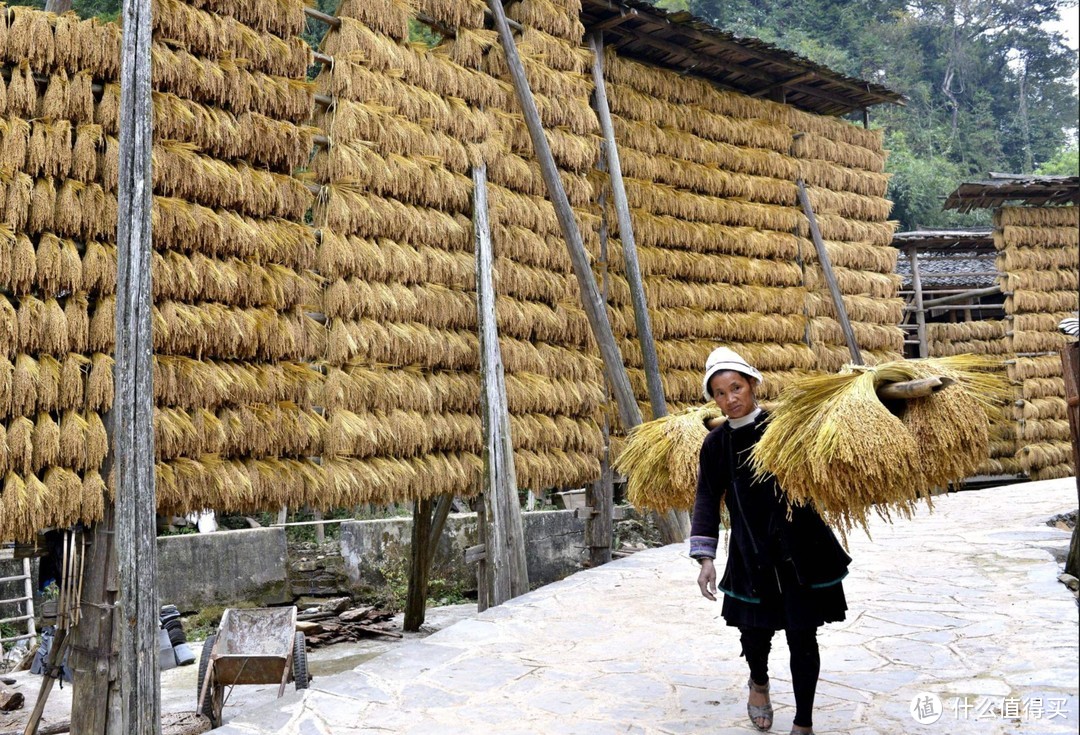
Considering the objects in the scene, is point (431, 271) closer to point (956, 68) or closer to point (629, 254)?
point (629, 254)

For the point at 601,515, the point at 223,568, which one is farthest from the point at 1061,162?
the point at 223,568

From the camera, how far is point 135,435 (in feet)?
17.2

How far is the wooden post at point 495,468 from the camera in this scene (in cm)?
780

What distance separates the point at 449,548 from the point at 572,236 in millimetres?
7137

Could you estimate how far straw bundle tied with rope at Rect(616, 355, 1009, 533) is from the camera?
3.41 metres

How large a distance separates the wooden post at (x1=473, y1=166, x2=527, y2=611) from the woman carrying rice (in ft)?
12.8

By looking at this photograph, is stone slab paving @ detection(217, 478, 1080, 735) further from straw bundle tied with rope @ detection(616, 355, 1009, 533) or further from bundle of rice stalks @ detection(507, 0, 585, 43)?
bundle of rice stalks @ detection(507, 0, 585, 43)

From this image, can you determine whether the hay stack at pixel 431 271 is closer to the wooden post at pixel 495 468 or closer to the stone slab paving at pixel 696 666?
the wooden post at pixel 495 468

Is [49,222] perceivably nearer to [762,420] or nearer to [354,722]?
[354,722]

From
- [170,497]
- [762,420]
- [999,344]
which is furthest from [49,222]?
[999,344]

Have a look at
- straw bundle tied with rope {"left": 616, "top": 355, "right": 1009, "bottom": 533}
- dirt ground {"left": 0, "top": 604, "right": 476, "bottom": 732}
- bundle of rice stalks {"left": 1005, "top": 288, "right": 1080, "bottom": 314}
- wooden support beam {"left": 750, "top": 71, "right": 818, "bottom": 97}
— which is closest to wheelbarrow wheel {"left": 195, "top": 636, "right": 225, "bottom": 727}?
dirt ground {"left": 0, "top": 604, "right": 476, "bottom": 732}

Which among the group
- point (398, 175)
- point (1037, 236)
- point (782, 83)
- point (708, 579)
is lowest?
point (708, 579)

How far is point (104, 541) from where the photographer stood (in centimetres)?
561

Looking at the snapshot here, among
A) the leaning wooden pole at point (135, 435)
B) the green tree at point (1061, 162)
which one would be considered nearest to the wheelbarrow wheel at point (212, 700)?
the leaning wooden pole at point (135, 435)
